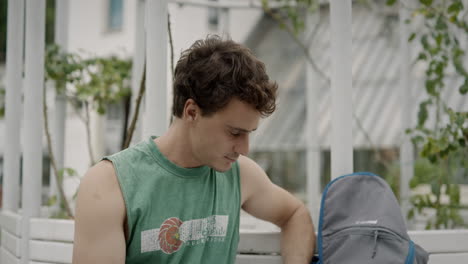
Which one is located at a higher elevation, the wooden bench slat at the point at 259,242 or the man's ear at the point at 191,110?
the man's ear at the point at 191,110

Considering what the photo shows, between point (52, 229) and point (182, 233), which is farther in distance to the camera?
point (52, 229)

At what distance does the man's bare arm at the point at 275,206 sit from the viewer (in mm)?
1944

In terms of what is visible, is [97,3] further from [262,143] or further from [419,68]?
[419,68]

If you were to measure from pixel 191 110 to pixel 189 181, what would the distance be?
272 millimetres

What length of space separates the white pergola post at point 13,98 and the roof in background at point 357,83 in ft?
19.6

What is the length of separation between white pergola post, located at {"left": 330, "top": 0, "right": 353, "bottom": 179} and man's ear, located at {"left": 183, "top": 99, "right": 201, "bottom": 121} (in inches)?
22.9

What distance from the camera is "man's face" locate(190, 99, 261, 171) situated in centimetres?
168

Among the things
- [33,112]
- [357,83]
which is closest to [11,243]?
[33,112]

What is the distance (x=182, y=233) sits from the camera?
1786mm

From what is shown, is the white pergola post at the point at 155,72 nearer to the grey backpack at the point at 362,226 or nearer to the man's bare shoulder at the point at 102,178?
the man's bare shoulder at the point at 102,178

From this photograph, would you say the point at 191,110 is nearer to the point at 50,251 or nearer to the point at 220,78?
the point at 220,78

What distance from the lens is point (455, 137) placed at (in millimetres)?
2529

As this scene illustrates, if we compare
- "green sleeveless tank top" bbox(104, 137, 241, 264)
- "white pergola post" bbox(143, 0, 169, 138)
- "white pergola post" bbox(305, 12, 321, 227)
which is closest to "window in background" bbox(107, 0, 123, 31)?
"white pergola post" bbox(305, 12, 321, 227)

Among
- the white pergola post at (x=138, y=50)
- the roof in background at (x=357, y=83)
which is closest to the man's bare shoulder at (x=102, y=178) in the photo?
the white pergola post at (x=138, y=50)
